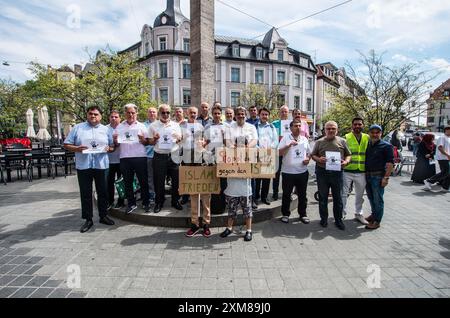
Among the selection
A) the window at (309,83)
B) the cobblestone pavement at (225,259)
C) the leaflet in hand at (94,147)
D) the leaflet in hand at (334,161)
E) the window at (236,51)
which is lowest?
the cobblestone pavement at (225,259)

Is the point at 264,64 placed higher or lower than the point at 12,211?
higher

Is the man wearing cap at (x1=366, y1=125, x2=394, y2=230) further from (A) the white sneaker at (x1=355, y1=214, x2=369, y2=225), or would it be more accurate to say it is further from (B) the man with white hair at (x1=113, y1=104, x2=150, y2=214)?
(B) the man with white hair at (x1=113, y1=104, x2=150, y2=214)

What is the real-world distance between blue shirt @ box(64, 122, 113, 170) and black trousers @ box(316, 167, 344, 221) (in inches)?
169

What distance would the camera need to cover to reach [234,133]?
451 cm

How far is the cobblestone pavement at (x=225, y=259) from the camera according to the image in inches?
120

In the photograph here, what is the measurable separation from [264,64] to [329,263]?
41.5m

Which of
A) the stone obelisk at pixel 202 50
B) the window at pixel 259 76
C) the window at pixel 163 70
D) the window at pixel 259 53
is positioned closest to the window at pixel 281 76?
the window at pixel 259 76

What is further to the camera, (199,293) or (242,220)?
(242,220)

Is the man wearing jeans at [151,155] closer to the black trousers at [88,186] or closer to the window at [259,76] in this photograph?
the black trousers at [88,186]

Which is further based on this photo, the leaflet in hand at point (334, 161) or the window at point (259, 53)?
the window at point (259, 53)

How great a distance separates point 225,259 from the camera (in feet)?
12.4

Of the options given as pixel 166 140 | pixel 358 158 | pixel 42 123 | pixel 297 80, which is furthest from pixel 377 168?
pixel 297 80
